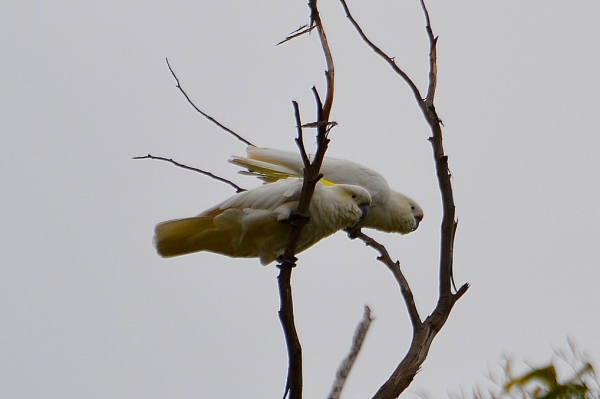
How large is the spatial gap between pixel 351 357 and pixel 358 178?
2.53m

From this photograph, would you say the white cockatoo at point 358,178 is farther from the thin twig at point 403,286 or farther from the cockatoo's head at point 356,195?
the thin twig at point 403,286

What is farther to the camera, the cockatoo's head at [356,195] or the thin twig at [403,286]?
the cockatoo's head at [356,195]

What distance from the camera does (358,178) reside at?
557cm

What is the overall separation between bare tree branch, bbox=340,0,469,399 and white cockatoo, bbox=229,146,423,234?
132cm

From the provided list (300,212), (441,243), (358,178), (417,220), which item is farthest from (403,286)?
(417,220)

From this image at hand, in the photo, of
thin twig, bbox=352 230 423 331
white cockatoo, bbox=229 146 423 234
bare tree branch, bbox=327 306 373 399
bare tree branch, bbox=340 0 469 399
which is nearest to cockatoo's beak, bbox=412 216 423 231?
white cockatoo, bbox=229 146 423 234

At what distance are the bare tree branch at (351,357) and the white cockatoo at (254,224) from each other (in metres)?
0.64

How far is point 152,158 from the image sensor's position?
14.7 ft

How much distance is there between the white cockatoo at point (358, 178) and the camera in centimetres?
502

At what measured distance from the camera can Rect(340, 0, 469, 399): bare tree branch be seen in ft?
10.8

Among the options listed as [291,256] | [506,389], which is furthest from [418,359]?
[506,389]

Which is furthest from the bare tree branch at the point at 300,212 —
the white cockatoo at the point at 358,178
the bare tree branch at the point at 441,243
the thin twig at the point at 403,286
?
the white cockatoo at the point at 358,178

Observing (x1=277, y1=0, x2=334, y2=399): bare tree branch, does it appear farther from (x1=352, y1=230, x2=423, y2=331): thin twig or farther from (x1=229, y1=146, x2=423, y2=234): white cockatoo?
(x1=229, y1=146, x2=423, y2=234): white cockatoo

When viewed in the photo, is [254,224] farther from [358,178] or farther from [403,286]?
[358,178]
